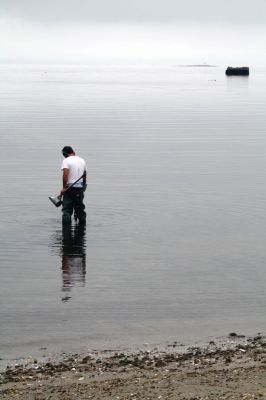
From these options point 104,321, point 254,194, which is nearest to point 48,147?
point 254,194

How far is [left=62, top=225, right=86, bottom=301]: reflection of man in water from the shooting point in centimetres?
1717

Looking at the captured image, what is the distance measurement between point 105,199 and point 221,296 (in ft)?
36.8

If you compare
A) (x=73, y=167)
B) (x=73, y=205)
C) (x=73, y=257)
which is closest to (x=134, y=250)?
(x=73, y=257)

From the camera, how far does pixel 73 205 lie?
2114 centimetres

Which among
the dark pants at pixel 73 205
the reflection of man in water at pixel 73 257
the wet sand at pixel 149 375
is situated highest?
the dark pants at pixel 73 205

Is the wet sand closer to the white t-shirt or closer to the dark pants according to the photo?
the white t-shirt

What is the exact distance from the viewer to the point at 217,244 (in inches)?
818

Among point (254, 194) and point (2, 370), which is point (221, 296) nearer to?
point (2, 370)

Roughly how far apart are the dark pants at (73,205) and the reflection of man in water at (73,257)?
10.0 inches

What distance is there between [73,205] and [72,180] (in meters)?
0.98

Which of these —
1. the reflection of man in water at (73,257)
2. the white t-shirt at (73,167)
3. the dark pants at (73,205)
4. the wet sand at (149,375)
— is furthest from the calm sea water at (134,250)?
the white t-shirt at (73,167)

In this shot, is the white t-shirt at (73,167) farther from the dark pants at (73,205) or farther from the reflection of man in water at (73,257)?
the reflection of man in water at (73,257)

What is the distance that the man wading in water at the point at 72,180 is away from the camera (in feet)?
66.2

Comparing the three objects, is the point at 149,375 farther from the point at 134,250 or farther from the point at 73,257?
the point at 134,250
